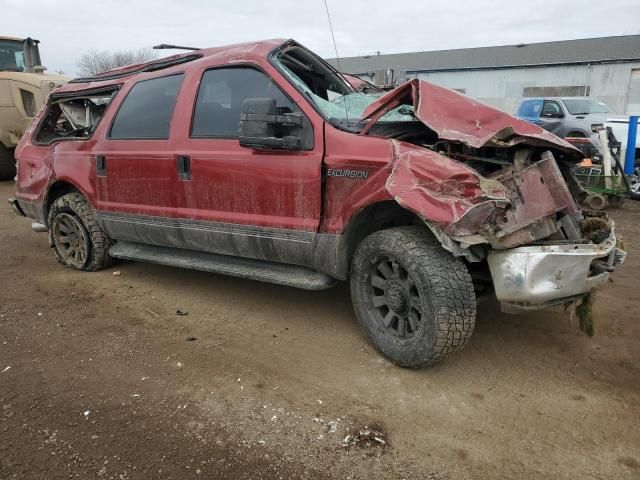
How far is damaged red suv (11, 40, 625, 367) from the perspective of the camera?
2.73 metres

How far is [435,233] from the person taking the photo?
9.09ft

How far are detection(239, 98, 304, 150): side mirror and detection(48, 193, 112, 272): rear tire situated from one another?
2326 mm

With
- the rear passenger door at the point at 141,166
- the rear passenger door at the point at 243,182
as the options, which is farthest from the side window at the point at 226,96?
the rear passenger door at the point at 141,166

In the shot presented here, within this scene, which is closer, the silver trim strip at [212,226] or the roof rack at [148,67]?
the silver trim strip at [212,226]

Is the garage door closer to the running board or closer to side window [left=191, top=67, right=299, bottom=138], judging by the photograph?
side window [left=191, top=67, right=299, bottom=138]

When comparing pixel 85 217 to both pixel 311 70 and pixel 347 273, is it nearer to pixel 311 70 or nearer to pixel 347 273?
pixel 311 70

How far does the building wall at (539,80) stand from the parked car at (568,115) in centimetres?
1226

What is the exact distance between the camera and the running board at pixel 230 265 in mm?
3512

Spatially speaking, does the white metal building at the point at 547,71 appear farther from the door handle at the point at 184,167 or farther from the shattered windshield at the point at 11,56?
the door handle at the point at 184,167

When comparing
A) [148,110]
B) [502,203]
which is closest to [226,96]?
[148,110]

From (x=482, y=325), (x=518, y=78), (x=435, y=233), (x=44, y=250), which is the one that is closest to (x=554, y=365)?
(x=482, y=325)

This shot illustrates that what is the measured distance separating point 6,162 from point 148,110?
8587 mm

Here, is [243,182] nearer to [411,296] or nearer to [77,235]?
[411,296]

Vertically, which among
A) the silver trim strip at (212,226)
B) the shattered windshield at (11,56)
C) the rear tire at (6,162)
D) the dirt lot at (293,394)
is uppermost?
the shattered windshield at (11,56)
